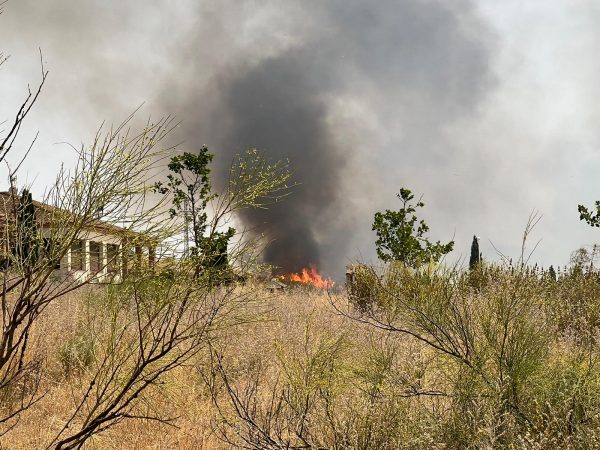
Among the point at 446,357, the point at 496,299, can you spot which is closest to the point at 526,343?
the point at 496,299

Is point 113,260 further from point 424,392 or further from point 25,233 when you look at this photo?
point 424,392

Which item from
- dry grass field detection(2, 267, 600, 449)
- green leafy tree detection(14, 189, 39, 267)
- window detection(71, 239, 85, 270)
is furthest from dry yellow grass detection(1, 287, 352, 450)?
green leafy tree detection(14, 189, 39, 267)

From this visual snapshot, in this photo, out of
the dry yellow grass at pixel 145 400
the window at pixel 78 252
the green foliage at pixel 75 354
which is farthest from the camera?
the green foliage at pixel 75 354

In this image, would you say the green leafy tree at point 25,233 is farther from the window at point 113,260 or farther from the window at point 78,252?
the window at point 113,260

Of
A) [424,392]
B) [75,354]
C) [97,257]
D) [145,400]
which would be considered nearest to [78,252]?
[97,257]

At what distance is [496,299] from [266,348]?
12.9 ft

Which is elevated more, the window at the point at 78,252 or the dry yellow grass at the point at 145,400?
the window at the point at 78,252

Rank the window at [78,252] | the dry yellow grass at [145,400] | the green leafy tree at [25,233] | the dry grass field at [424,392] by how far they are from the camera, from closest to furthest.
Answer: the green leafy tree at [25,233]
the window at [78,252]
the dry grass field at [424,392]
the dry yellow grass at [145,400]

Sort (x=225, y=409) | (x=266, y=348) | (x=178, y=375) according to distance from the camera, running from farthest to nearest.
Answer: (x=266, y=348)
(x=178, y=375)
(x=225, y=409)

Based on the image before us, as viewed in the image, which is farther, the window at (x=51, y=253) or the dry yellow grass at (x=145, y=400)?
the dry yellow grass at (x=145, y=400)

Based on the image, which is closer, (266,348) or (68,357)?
(68,357)

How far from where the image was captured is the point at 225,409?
5.28 meters

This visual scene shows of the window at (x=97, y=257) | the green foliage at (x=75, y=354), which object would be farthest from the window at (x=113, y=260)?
the green foliage at (x=75, y=354)

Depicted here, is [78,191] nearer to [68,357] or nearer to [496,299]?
[496,299]
